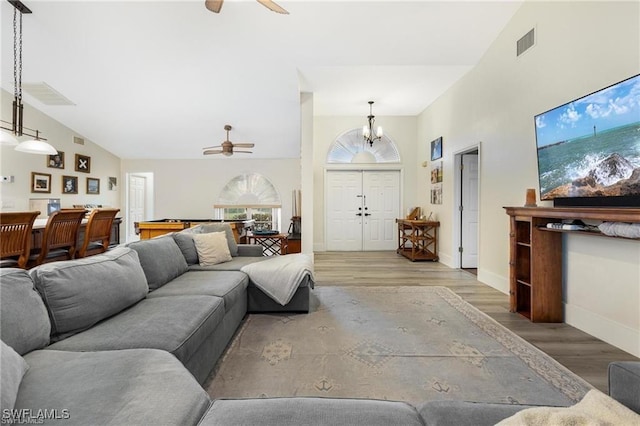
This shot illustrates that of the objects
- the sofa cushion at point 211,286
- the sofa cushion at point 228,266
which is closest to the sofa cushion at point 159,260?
the sofa cushion at point 211,286

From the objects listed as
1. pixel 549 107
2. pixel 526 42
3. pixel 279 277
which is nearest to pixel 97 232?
pixel 279 277

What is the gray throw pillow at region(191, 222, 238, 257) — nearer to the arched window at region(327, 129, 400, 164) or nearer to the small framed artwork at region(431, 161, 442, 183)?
the arched window at region(327, 129, 400, 164)

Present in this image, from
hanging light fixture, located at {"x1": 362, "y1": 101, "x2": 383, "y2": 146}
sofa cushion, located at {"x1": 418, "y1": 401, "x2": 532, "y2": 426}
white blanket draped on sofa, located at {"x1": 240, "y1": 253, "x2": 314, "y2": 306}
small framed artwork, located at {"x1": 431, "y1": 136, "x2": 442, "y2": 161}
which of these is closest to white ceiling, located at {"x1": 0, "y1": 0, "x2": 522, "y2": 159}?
hanging light fixture, located at {"x1": 362, "y1": 101, "x2": 383, "y2": 146}

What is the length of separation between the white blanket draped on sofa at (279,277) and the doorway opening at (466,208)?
3.37 m

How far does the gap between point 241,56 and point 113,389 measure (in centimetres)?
453

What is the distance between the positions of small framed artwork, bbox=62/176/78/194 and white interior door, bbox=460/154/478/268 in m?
8.15

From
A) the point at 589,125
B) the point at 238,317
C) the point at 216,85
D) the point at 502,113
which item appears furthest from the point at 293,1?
the point at 238,317

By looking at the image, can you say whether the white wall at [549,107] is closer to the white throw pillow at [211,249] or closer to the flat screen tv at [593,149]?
the flat screen tv at [593,149]

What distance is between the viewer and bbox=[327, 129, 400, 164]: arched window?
7.12 meters

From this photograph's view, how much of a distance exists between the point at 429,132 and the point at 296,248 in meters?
3.75

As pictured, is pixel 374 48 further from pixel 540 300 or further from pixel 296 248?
pixel 540 300

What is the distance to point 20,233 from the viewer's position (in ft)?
9.15

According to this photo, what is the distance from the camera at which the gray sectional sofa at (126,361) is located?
3.18 ft

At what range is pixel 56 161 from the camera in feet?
21.0
